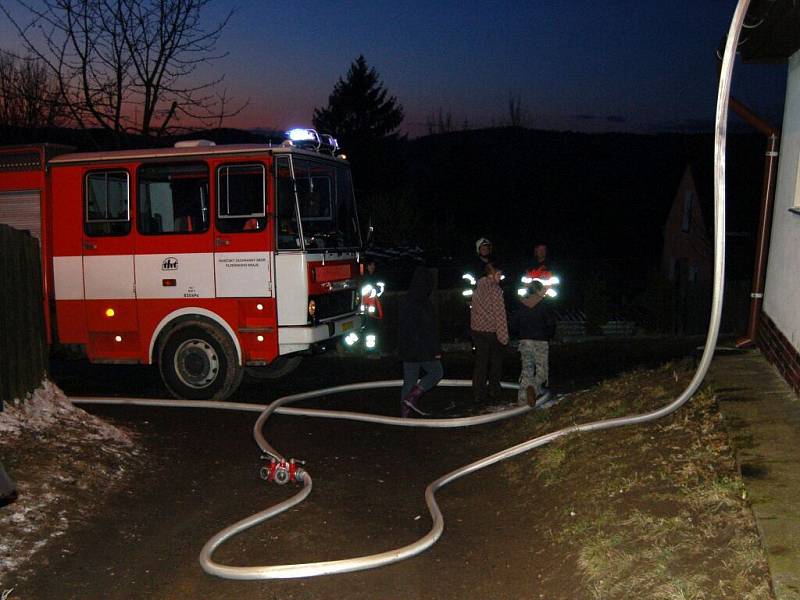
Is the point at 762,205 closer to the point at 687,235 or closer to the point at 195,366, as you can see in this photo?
the point at 195,366

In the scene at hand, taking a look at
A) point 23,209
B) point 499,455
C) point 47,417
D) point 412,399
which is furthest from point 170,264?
point 499,455

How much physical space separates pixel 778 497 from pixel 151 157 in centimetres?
838

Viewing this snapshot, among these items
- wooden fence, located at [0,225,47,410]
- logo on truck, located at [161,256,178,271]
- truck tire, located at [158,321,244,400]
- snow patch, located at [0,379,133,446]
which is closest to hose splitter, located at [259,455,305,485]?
snow patch, located at [0,379,133,446]

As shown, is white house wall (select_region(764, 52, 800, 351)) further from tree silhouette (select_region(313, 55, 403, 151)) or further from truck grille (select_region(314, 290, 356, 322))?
tree silhouette (select_region(313, 55, 403, 151))

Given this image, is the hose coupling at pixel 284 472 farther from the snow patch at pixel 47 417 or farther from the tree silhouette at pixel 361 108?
the tree silhouette at pixel 361 108

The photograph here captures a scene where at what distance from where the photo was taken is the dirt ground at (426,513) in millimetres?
4324

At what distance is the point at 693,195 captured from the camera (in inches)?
1350

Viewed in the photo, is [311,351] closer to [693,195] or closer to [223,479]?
[223,479]

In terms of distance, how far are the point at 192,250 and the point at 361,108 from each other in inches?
1732

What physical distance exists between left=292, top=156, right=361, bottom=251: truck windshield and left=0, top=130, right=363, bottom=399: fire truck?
26 mm

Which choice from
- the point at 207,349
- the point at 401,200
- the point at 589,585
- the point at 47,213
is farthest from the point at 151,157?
the point at 401,200

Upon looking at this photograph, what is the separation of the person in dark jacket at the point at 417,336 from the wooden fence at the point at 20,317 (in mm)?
3698

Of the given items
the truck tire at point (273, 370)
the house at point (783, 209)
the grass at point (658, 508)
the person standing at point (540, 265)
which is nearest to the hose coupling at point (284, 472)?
the grass at point (658, 508)

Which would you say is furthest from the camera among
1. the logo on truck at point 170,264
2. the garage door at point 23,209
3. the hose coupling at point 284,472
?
the garage door at point 23,209
